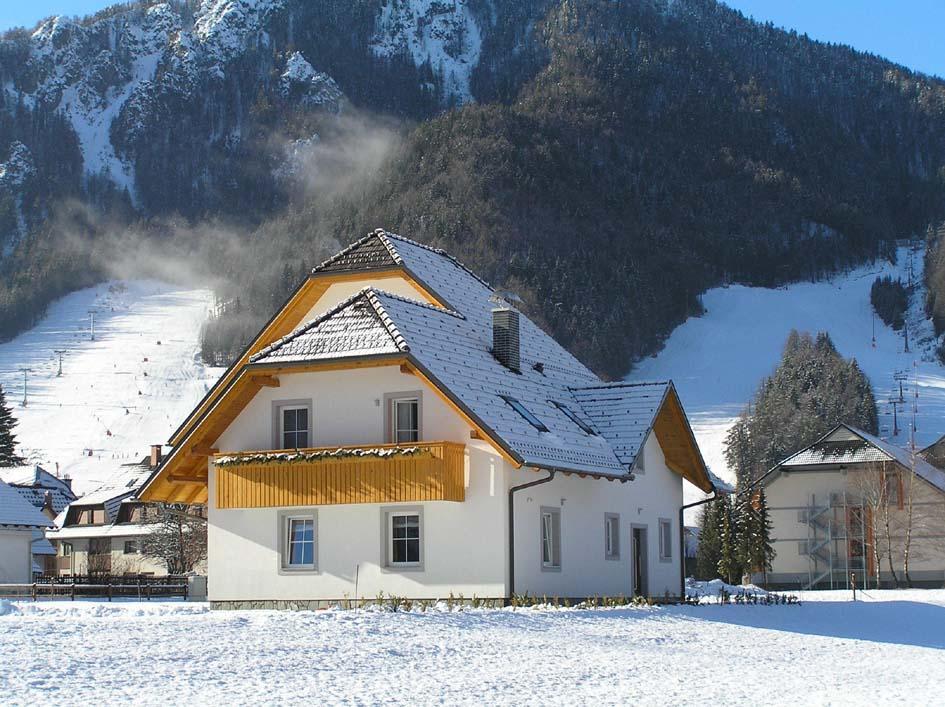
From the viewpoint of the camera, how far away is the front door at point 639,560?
35.2 meters

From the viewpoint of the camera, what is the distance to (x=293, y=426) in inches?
1207

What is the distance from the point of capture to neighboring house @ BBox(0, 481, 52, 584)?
5484 cm

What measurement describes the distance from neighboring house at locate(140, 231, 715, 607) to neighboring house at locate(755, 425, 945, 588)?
108 feet

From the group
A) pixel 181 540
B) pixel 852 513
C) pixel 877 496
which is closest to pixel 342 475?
pixel 181 540

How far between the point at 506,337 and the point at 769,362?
446ft

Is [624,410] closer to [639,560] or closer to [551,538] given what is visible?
[639,560]

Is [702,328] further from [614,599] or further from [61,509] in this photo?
[614,599]

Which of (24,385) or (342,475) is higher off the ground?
(24,385)

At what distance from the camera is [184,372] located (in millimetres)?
159625

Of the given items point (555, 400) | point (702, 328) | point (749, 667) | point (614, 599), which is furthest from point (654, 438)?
point (702, 328)

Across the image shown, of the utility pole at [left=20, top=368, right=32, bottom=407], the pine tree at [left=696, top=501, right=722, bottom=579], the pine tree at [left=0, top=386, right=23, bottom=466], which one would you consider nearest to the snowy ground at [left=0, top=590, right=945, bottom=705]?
the pine tree at [left=696, top=501, right=722, bottom=579]

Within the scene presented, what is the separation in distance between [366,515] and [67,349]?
157 meters

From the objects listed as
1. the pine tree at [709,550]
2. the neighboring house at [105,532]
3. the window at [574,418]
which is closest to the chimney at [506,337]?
the window at [574,418]

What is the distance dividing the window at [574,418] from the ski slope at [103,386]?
56467 millimetres
